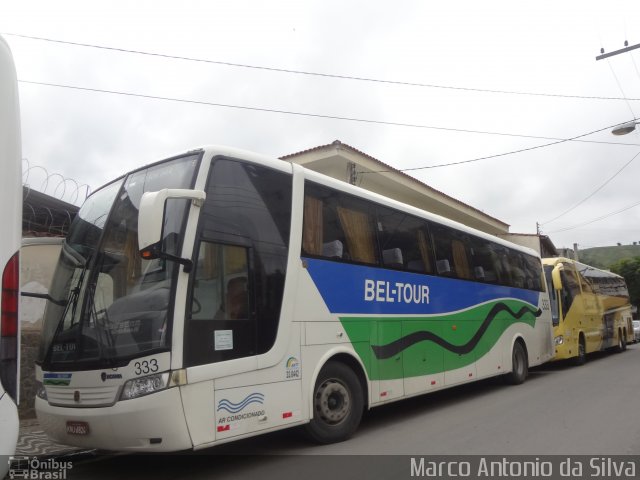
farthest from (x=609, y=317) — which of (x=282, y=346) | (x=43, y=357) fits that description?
(x=43, y=357)

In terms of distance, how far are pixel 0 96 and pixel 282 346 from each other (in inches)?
144

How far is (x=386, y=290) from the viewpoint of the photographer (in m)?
7.67

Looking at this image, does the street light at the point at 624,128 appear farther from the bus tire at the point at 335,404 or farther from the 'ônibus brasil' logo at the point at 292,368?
the 'ônibus brasil' logo at the point at 292,368

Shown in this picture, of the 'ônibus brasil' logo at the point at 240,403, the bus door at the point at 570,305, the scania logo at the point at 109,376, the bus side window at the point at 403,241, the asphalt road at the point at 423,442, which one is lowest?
the asphalt road at the point at 423,442

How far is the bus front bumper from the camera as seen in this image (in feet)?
15.2

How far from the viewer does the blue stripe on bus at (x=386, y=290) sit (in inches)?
263

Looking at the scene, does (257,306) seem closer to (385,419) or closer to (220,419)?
(220,419)

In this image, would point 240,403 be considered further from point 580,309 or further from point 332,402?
point 580,309

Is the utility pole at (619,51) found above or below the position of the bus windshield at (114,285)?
above

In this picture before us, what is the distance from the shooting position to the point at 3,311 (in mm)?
3031

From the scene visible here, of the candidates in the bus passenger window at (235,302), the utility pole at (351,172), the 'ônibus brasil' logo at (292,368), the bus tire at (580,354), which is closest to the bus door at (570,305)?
the bus tire at (580,354)

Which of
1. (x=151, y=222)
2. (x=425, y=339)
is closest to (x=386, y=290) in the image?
(x=425, y=339)

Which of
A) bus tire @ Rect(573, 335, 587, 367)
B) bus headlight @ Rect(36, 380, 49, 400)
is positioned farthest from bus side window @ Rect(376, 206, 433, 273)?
bus tire @ Rect(573, 335, 587, 367)

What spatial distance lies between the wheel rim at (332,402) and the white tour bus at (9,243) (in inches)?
152
